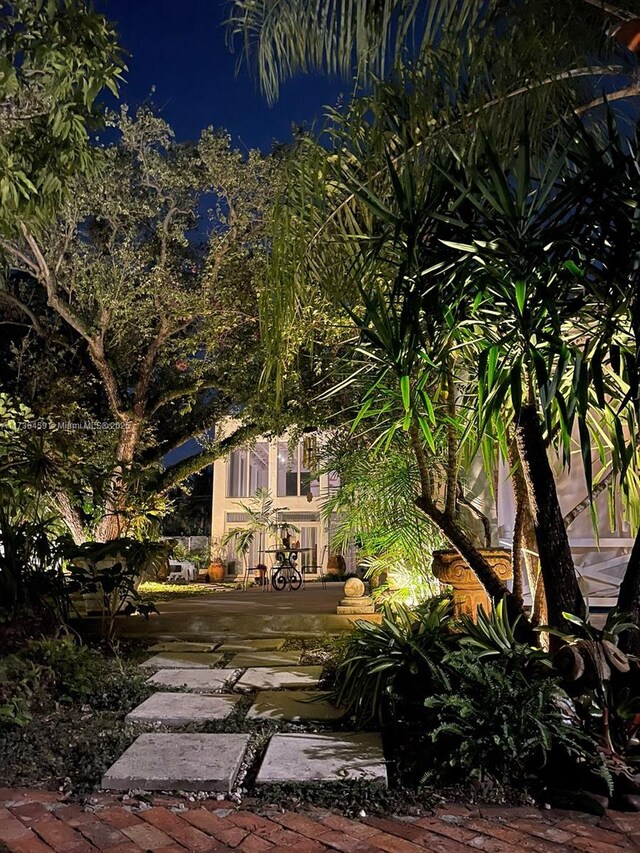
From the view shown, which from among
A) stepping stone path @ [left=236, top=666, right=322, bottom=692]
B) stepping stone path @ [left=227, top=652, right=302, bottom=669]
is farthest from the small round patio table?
→ stepping stone path @ [left=236, top=666, right=322, bottom=692]

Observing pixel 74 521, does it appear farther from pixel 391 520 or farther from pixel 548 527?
pixel 548 527

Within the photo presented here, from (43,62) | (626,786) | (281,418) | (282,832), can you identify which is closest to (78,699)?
(282,832)

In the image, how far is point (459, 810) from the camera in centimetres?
282

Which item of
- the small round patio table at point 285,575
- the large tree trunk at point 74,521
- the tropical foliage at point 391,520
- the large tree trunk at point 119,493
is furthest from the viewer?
the small round patio table at point 285,575

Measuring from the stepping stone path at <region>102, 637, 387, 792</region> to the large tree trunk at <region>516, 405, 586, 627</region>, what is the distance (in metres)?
1.17

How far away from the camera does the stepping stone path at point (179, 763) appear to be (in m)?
3.00

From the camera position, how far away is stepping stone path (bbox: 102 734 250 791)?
3.00 m

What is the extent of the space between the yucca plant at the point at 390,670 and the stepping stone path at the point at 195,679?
2.93 ft

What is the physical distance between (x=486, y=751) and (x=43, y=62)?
380 cm

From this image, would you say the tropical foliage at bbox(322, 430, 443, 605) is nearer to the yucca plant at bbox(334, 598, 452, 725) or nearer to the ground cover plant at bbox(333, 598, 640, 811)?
the yucca plant at bbox(334, 598, 452, 725)

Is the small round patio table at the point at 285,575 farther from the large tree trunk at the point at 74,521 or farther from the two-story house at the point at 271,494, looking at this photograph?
the two-story house at the point at 271,494

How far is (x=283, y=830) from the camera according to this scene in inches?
104

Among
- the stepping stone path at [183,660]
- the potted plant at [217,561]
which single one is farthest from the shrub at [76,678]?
the potted plant at [217,561]

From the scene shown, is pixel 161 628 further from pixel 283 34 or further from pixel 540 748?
pixel 283 34
